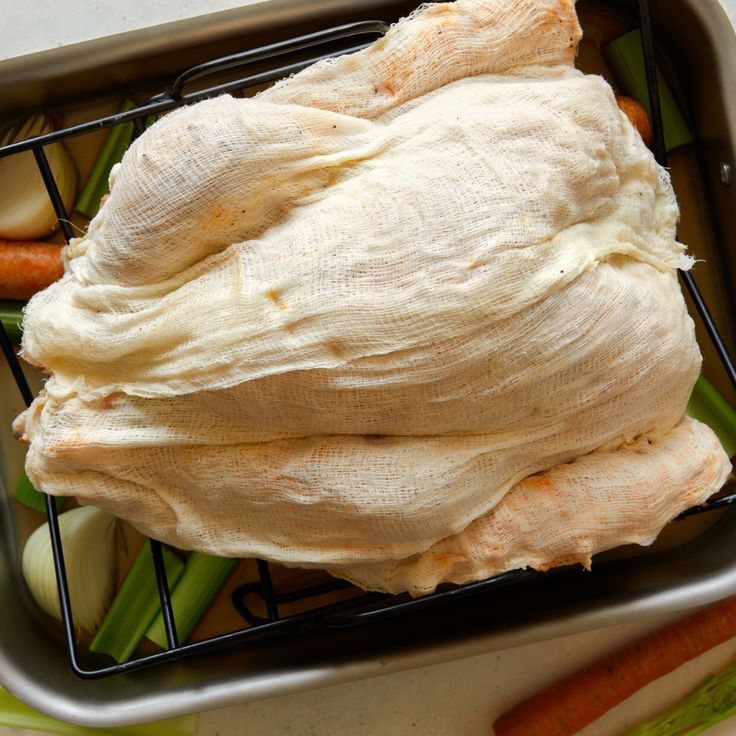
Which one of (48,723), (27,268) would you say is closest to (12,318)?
(27,268)

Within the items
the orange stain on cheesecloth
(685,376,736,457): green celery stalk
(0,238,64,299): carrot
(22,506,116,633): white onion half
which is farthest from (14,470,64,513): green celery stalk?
(685,376,736,457): green celery stalk

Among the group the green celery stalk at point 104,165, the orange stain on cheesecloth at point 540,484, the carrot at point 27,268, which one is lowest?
the orange stain on cheesecloth at point 540,484

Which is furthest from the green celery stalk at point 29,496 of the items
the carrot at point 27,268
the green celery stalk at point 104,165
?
the green celery stalk at point 104,165

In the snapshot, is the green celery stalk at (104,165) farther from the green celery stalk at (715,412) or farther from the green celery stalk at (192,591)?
the green celery stalk at (715,412)

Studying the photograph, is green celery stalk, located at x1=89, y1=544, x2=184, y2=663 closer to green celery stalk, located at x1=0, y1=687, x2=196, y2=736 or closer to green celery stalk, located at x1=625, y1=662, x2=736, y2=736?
green celery stalk, located at x1=0, y1=687, x2=196, y2=736

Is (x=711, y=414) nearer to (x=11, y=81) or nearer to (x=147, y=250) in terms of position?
(x=147, y=250)

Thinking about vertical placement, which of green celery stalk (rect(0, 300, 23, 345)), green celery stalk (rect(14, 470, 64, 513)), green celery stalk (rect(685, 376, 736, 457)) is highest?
green celery stalk (rect(0, 300, 23, 345))
